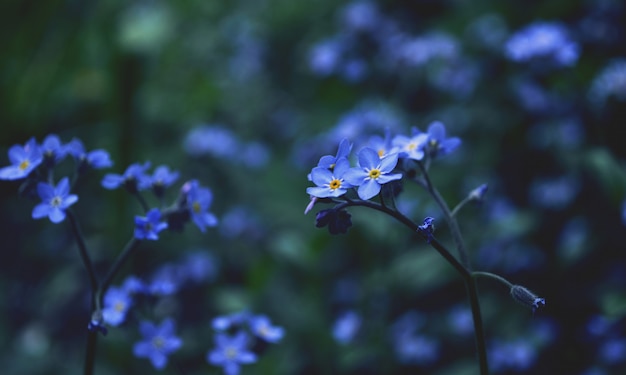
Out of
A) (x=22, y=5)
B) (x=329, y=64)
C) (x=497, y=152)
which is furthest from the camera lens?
(x=22, y=5)

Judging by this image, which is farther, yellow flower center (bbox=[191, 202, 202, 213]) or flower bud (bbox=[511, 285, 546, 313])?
yellow flower center (bbox=[191, 202, 202, 213])

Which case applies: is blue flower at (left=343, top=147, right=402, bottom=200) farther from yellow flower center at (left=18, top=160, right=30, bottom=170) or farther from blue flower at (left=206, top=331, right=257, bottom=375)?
yellow flower center at (left=18, top=160, right=30, bottom=170)

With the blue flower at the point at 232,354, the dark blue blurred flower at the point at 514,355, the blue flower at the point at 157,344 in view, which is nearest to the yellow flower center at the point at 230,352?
the blue flower at the point at 232,354

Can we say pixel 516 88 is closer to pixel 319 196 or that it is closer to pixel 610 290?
pixel 610 290

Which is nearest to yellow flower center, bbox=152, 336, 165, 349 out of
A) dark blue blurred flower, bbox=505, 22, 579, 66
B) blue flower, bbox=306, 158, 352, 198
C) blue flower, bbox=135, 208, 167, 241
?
blue flower, bbox=135, 208, 167, 241

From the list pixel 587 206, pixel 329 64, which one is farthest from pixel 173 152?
pixel 587 206

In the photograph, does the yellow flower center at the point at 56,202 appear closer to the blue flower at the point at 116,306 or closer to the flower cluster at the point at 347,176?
the blue flower at the point at 116,306

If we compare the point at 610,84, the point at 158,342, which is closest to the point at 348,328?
the point at 158,342
